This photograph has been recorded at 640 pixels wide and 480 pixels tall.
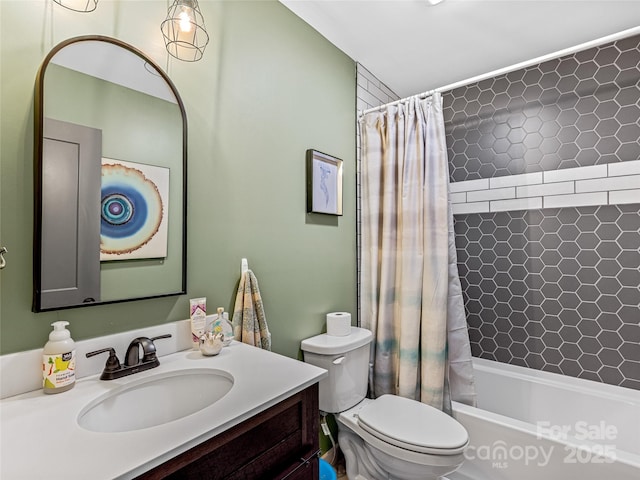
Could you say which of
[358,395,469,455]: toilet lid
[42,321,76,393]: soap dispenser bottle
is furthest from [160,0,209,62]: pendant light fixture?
[358,395,469,455]: toilet lid

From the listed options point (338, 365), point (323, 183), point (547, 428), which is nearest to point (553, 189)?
point (547, 428)

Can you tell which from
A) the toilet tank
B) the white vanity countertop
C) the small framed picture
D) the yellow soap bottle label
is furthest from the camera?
the small framed picture

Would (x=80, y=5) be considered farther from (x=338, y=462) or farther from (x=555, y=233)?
(x=555, y=233)

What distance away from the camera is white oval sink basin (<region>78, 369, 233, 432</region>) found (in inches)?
33.6

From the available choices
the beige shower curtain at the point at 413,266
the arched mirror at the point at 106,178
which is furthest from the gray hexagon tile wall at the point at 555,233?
the arched mirror at the point at 106,178

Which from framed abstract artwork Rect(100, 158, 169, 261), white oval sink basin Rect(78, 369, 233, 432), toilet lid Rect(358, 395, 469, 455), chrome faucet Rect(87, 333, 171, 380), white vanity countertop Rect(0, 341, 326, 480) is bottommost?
toilet lid Rect(358, 395, 469, 455)

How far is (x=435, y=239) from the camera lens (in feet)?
6.07

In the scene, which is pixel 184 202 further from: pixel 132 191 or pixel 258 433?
pixel 258 433

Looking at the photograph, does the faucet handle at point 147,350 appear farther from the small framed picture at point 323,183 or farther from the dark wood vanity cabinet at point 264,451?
the small framed picture at point 323,183

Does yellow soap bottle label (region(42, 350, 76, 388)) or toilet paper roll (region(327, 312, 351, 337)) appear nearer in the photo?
yellow soap bottle label (region(42, 350, 76, 388))

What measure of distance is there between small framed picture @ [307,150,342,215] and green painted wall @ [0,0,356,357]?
6cm

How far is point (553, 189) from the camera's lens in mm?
2182

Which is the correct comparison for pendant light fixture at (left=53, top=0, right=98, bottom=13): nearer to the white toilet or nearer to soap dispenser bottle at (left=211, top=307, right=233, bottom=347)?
soap dispenser bottle at (left=211, top=307, right=233, bottom=347)

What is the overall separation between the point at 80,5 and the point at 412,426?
1.95m
